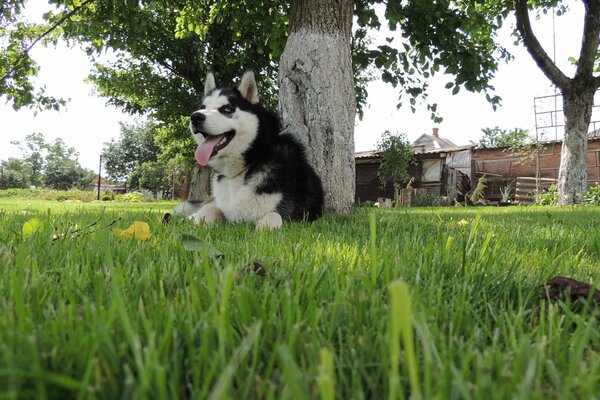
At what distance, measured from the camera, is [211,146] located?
3.75m

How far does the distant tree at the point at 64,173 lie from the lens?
64562 mm

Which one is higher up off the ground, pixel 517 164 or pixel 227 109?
pixel 517 164

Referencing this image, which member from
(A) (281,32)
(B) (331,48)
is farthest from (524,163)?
(B) (331,48)

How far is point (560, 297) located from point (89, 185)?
71.3m

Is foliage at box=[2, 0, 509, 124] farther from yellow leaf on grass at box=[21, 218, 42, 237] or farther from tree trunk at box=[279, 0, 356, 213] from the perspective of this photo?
yellow leaf on grass at box=[21, 218, 42, 237]

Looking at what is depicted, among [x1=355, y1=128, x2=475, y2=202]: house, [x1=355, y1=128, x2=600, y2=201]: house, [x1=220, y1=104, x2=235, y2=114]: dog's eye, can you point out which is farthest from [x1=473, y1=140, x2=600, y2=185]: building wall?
[x1=220, y1=104, x2=235, y2=114]: dog's eye


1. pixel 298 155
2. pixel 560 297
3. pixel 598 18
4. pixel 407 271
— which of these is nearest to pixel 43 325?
pixel 407 271

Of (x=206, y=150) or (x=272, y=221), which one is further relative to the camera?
(x=206, y=150)

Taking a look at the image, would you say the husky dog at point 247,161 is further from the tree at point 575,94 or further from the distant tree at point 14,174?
the distant tree at point 14,174

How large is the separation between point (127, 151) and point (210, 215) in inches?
2573

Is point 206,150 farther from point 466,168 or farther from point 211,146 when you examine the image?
point 466,168

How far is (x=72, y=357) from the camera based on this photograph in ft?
2.02

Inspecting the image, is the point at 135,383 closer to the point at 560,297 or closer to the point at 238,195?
the point at 560,297

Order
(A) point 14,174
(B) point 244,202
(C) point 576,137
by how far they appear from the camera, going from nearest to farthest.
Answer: (B) point 244,202
(C) point 576,137
(A) point 14,174
